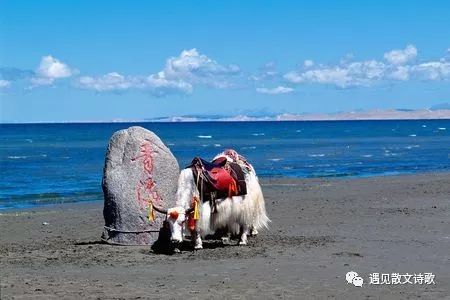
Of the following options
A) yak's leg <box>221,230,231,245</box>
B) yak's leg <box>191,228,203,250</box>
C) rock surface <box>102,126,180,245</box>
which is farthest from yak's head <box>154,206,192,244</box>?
yak's leg <box>221,230,231,245</box>

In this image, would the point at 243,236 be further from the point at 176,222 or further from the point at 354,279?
the point at 354,279

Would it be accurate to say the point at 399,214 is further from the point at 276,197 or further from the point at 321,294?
the point at 321,294

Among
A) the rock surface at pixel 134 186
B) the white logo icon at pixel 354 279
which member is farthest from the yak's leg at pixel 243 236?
the white logo icon at pixel 354 279

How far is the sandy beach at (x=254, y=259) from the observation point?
8.66 meters

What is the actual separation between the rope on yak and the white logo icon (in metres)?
3.38

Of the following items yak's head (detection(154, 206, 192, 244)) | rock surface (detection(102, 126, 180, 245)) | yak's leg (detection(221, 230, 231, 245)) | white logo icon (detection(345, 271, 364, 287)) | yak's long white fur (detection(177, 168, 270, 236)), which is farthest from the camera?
yak's leg (detection(221, 230, 231, 245))

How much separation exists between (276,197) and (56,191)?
24.4 ft

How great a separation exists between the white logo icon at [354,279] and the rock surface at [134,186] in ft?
11.3

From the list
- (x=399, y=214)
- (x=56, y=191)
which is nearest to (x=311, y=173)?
(x=56, y=191)

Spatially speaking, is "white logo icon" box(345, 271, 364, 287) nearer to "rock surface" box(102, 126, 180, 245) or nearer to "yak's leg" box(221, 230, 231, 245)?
"yak's leg" box(221, 230, 231, 245)

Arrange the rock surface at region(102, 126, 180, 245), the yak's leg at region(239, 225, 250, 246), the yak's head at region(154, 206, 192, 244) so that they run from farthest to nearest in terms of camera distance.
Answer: the yak's leg at region(239, 225, 250, 246) → the rock surface at region(102, 126, 180, 245) → the yak's head at region(154, 206, 192, 244)

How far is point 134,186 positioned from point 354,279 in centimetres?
389

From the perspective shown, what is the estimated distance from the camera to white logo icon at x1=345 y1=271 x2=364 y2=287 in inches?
355

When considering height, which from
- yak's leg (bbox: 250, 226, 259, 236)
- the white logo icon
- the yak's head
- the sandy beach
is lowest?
the sandy beach
